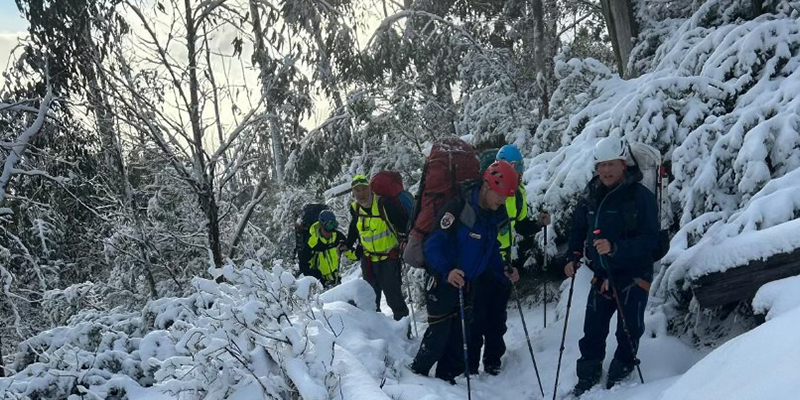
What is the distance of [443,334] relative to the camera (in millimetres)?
4691

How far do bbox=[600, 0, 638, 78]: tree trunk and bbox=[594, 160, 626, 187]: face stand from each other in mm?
5118

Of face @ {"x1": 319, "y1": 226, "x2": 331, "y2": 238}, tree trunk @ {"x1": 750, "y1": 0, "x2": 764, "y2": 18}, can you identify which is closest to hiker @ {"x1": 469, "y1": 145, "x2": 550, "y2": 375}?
face @ {"x1": 319, "y1": 226, "x2": 331, "y2": 238}

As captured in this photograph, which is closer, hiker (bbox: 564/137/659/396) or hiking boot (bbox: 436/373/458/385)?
hiker (bbox: 564/137/659/396)

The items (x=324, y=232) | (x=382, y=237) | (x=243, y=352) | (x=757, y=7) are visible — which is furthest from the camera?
(x=324, y=232)

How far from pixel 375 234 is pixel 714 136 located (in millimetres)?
3346

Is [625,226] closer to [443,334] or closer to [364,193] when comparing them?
[443,334]

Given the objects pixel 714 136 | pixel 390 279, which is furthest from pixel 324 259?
pixel 714 136

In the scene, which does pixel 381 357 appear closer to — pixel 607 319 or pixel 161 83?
pixel 607 319

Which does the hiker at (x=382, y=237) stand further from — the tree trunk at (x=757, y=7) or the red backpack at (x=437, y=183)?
the tree trunk at (x=757, y=7)

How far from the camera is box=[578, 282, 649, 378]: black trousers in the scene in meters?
4.39

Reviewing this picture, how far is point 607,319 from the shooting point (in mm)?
4547

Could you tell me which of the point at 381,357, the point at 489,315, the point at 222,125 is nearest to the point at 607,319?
the point at 489,315

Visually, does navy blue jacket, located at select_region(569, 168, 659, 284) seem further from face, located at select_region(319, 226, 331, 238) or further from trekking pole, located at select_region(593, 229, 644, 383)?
face, located at select_region(319, 226, 331, 238)

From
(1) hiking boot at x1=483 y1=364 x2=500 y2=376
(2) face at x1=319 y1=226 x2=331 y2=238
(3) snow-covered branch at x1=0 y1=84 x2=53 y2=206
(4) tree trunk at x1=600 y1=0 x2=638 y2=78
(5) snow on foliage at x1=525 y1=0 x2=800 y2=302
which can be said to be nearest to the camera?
(5) snow on foliage at x1=525 y1=0 x2=800 y2=302
